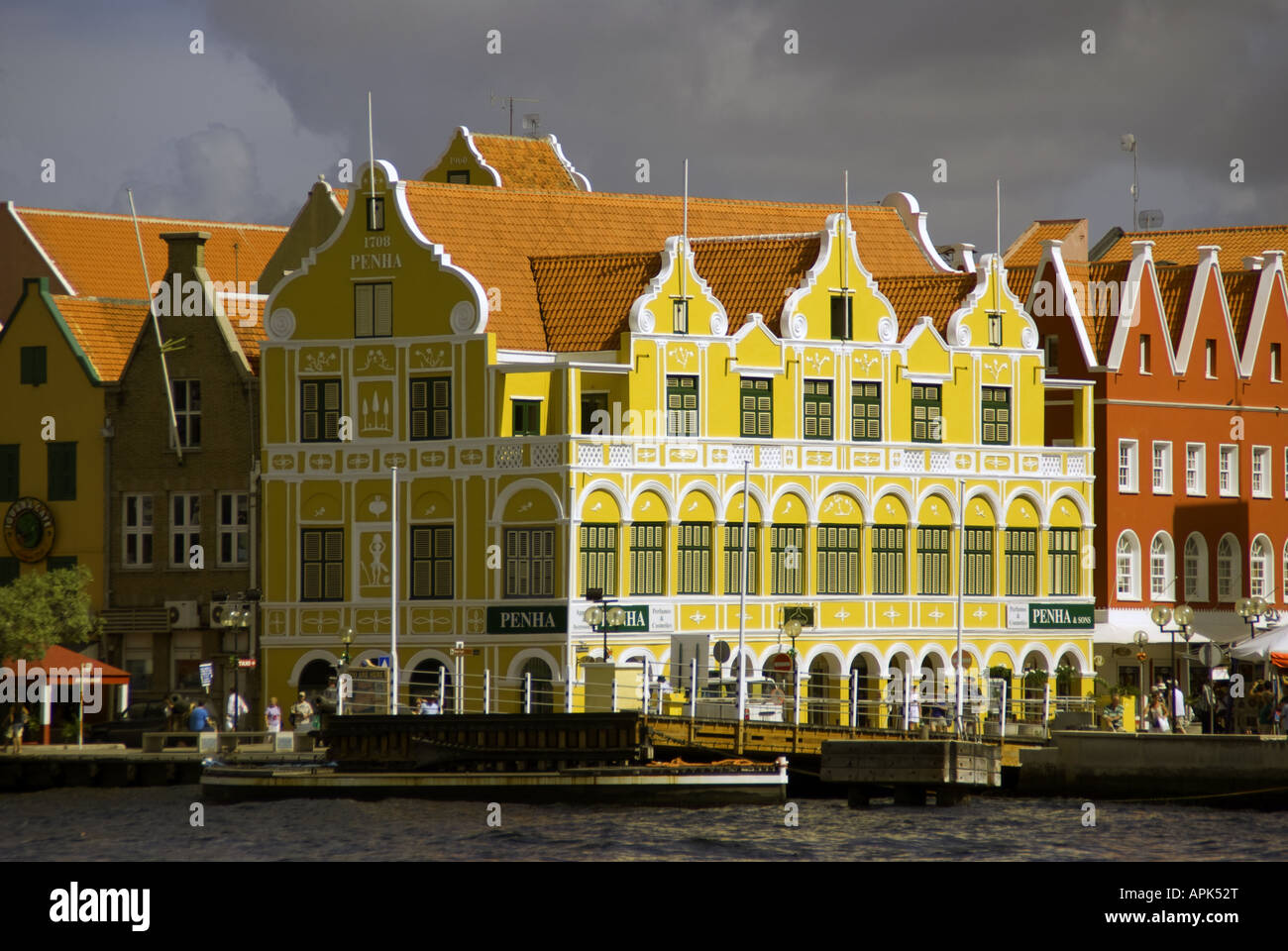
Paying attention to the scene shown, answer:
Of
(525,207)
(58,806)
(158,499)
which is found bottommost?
(58,806)

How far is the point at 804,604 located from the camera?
75938 millimetres

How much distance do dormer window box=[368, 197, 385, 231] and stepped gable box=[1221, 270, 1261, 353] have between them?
28.5m

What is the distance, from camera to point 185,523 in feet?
257

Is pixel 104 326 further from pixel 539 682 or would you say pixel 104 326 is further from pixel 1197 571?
pixel 1197 571

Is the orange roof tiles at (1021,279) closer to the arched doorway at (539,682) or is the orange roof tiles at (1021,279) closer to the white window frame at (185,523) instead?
the arched doorway at (539,682)

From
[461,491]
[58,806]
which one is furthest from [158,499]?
[58,806]

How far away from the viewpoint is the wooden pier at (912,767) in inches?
2309

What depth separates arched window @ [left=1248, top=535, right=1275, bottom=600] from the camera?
86125 mm

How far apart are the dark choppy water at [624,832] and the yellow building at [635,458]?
1193 cm

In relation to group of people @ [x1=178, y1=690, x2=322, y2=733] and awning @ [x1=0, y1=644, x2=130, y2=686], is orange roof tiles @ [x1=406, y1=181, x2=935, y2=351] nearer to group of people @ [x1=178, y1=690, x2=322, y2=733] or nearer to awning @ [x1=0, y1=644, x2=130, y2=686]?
group of people @ [x1=178, y1=690, x2=322, y2=733]

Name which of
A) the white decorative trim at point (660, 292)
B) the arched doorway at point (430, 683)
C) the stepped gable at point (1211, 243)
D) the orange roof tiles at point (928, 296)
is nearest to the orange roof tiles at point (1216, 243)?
the stepped gable at point (1211, 243)

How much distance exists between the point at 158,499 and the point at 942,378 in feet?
75.7
